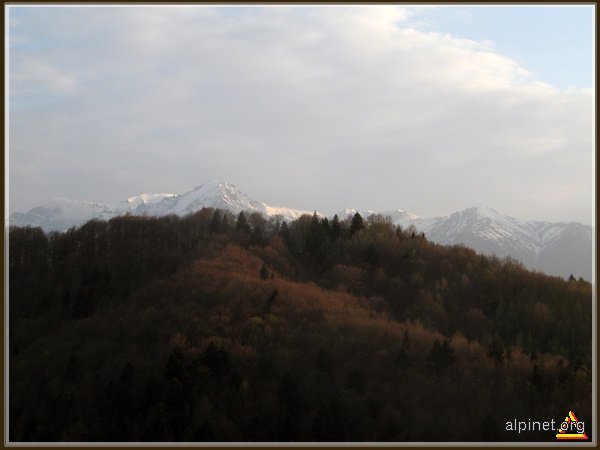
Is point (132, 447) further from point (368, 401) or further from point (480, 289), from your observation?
point (480, 289)

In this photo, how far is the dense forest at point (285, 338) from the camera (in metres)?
65.0

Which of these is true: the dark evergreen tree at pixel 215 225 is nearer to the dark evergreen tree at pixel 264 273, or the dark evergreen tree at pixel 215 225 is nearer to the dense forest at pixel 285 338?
the dense forest at pixel 285 338

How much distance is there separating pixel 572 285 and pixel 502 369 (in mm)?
45576

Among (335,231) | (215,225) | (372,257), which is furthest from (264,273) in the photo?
(215,225)

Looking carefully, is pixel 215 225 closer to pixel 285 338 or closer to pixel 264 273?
pixel 264 273

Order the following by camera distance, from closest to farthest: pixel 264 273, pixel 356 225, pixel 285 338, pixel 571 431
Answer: pixel 571 431 → pixel 285 338 → pixel 264 273 → pixel 356 225

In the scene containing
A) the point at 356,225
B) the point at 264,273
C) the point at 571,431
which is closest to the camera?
the point at 571,431

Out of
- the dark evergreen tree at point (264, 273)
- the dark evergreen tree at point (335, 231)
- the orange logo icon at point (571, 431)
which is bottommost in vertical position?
the orange logo icon at point (571, 431)

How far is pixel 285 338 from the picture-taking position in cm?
8288

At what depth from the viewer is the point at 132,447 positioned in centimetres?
3459

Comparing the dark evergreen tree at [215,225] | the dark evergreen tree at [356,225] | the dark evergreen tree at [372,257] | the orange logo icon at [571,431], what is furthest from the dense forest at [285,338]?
the orange logo icon at [571,431]

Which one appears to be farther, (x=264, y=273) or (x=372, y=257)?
(x=372, y=257)

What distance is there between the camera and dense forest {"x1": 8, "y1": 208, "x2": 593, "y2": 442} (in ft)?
213

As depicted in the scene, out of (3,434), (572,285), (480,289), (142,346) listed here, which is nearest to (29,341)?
(142,346)
